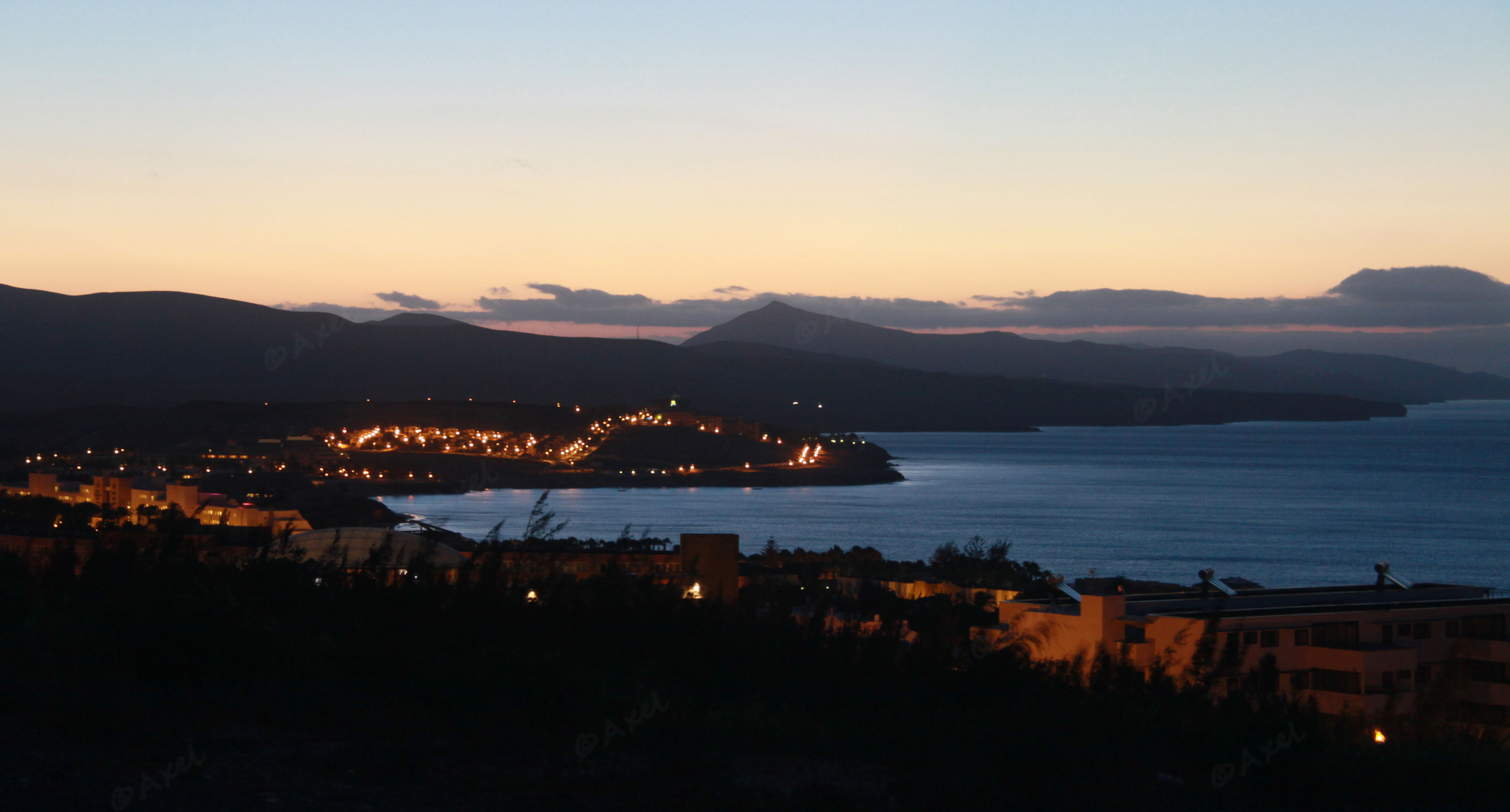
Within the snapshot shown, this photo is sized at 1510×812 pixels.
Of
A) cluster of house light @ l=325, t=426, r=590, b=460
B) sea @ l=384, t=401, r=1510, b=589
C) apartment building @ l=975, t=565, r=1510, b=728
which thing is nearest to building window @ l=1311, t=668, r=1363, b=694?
apartment building @ l=975, t=565, r=1510, b=728

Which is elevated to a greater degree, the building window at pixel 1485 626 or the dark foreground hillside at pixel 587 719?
the dark foreground hillside at pixel 587 719

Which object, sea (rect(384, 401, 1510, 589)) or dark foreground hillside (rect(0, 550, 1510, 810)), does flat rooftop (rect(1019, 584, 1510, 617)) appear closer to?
sea (rect(384, 401, 1510, 589))

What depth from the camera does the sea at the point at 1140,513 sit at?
32219mm

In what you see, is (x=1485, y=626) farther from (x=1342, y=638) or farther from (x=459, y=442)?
(x=459, y=442)

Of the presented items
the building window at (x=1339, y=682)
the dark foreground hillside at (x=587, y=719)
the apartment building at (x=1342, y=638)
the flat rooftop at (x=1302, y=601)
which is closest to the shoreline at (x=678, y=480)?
the flat rooftop at (x=1302, y=601)

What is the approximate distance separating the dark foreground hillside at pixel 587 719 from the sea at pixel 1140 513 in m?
6.86

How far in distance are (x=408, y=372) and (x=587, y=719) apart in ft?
369

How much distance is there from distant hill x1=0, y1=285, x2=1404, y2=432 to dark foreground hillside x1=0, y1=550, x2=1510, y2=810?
94.4 m

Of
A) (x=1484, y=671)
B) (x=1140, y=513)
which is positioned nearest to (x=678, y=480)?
(x=1140, y=513)

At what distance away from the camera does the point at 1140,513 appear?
4606 centimetres

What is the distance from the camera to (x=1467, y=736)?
3.87 meters

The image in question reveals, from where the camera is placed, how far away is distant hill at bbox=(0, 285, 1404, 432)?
98.4 metres

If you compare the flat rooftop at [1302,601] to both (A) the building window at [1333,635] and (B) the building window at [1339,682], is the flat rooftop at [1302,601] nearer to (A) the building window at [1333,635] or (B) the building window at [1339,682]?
(A) the building window at [1333,635]

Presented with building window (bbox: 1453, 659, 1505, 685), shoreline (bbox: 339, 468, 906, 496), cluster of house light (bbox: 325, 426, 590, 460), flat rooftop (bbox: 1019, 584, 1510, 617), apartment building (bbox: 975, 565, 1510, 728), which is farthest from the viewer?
cluster of house light (bbox: 325, 426, 590, 460)
